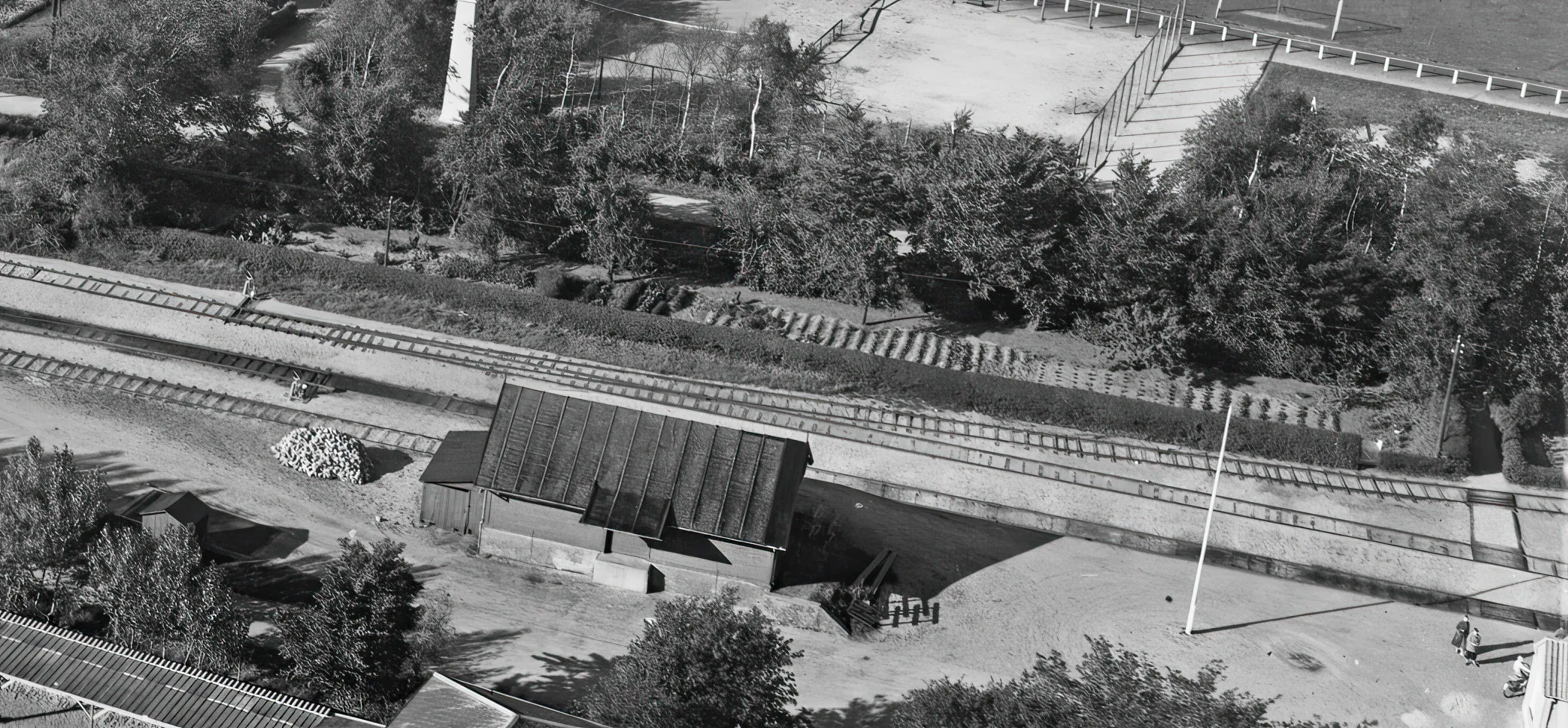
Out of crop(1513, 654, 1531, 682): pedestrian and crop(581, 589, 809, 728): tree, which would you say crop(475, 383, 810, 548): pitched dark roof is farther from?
crop(1513, 654, 1531, 682): pedestrian

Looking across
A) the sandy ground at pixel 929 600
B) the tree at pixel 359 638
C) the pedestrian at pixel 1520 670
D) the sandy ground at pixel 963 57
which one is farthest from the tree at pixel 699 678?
the sandy ground at pixel 963 57

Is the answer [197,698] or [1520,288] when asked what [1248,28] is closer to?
[1520,288]

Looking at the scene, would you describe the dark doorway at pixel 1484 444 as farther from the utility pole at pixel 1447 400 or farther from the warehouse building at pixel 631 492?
the warehouse building at pixel 631 492

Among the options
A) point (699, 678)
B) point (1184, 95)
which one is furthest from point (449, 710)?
point (1184, 95)

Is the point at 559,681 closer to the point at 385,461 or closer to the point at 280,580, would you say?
the point at 280,580

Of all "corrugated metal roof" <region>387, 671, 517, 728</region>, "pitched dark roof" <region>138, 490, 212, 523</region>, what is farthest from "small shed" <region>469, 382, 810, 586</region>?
A: "corrugated metal roof" <region>387, 671, 517, 728</region>

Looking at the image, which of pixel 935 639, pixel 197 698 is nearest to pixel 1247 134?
pixel 935 639
